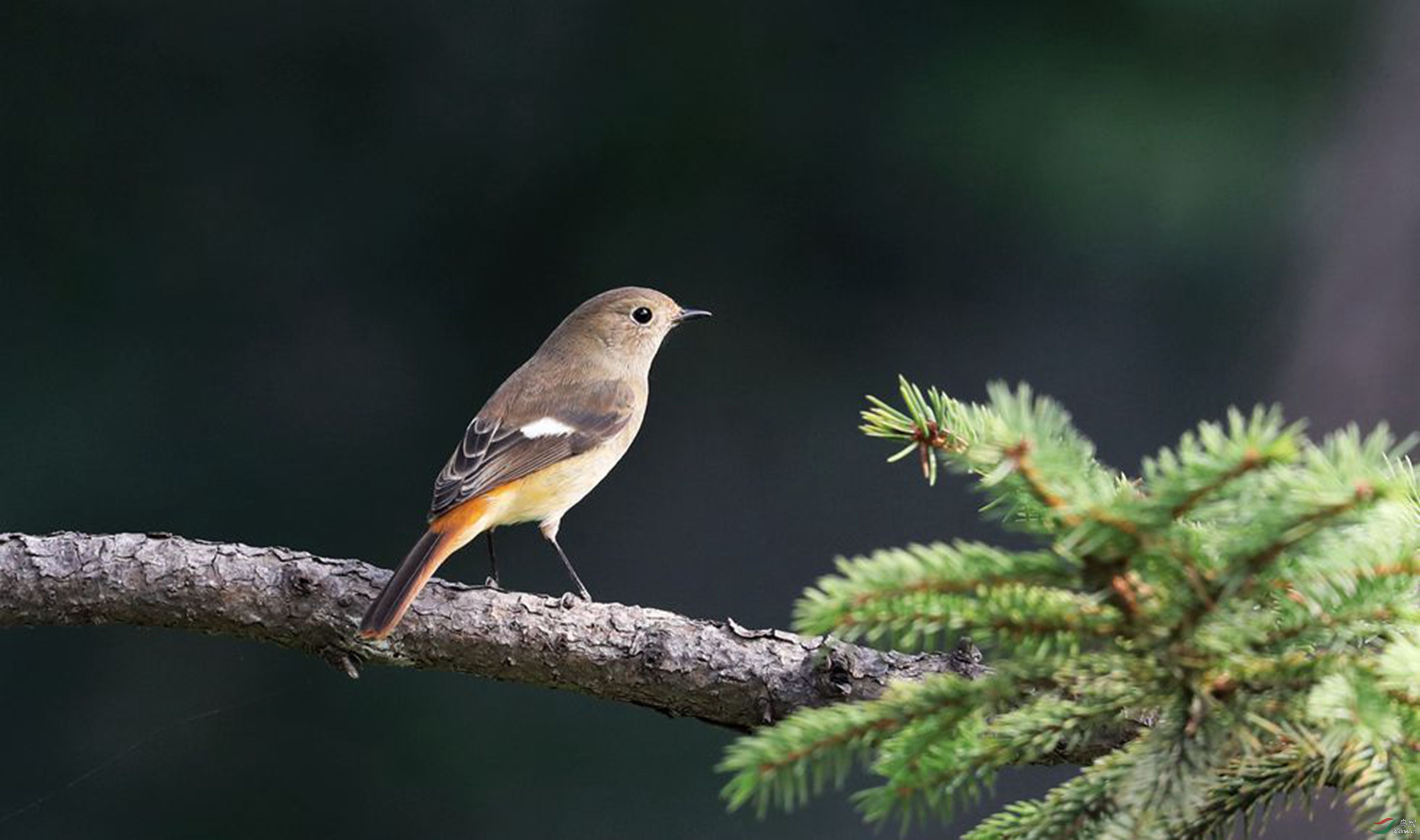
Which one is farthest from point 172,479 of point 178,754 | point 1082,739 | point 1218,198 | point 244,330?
point 1082,739

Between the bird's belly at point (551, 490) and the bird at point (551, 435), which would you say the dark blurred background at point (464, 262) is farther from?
the bird's belly at point (551, 490)

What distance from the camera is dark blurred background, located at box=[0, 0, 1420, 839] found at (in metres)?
6.12

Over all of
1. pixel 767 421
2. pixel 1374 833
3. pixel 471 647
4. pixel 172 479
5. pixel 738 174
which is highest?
pixel 738 174

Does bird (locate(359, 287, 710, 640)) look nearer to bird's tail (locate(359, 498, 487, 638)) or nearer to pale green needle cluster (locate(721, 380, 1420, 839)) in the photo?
bird's tail (locate(359, 498, 487, 638))

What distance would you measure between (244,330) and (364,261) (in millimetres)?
583

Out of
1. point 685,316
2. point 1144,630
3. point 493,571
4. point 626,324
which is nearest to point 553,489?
point 493,571

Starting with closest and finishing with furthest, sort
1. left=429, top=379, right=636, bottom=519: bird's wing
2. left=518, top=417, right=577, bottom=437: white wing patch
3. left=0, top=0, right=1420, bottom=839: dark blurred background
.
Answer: left=429, top=379, right=636, bottom=519: bird's wing, left=518, top=417, right=577, bottom=437: white wing patch, left=0, top=0, right=1420, bottom=839: dark blurred background

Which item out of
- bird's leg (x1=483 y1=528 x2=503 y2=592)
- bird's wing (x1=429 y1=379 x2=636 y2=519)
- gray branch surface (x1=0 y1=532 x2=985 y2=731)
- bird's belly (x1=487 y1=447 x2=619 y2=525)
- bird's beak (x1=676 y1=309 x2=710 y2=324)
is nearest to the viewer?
gray branch surface (x1=0 y1=532 x2=985 y2=731)

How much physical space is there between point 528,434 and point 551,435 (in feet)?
0.21

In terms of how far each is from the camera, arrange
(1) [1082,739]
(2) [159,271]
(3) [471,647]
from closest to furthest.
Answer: (1) [1082,739], (3) [471,647], (2) [159,271]

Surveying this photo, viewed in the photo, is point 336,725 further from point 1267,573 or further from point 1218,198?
point 1267,573

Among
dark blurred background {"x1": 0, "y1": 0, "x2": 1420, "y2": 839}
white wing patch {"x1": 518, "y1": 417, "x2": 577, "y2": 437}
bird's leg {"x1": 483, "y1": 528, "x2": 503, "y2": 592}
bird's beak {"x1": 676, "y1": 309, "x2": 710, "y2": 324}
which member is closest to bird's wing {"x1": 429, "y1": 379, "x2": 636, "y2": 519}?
white wing patch {"x1": 518, "y1": 417, "x2": 577, "y2": 437}

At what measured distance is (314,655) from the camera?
9.34ft

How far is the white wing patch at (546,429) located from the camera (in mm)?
3846
